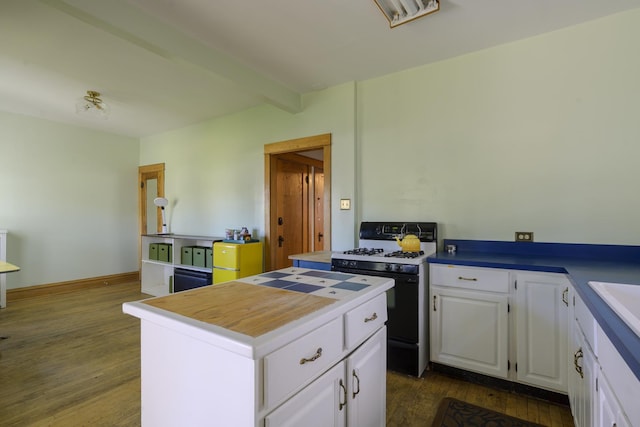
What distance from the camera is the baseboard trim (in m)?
4.38

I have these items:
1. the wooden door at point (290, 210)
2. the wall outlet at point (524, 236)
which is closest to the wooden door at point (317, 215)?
the wooden door at point (290, 210)

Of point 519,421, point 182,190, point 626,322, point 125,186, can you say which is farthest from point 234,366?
point 125,186

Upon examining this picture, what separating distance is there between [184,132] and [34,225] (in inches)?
101

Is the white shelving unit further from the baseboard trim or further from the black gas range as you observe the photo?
the black gas range

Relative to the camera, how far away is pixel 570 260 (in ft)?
7.21

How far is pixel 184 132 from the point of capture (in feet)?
16.3

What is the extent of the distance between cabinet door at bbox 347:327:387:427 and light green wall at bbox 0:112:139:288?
17.8ft

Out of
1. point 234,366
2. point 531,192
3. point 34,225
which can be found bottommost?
point 234,366

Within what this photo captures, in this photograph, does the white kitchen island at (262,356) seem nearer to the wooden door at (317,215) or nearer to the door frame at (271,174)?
the door frame at (271,174)

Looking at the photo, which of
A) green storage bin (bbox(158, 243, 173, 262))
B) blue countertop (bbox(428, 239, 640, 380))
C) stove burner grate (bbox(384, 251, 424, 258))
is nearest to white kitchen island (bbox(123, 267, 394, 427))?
blue countertop (bbox(428, 239, 640, 380))

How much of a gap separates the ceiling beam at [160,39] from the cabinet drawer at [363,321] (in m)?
2.30

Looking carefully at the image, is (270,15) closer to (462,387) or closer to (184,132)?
(462,387)

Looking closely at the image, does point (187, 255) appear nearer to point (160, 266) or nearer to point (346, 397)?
point (160, 266)

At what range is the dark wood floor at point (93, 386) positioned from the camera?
74.8 inches
